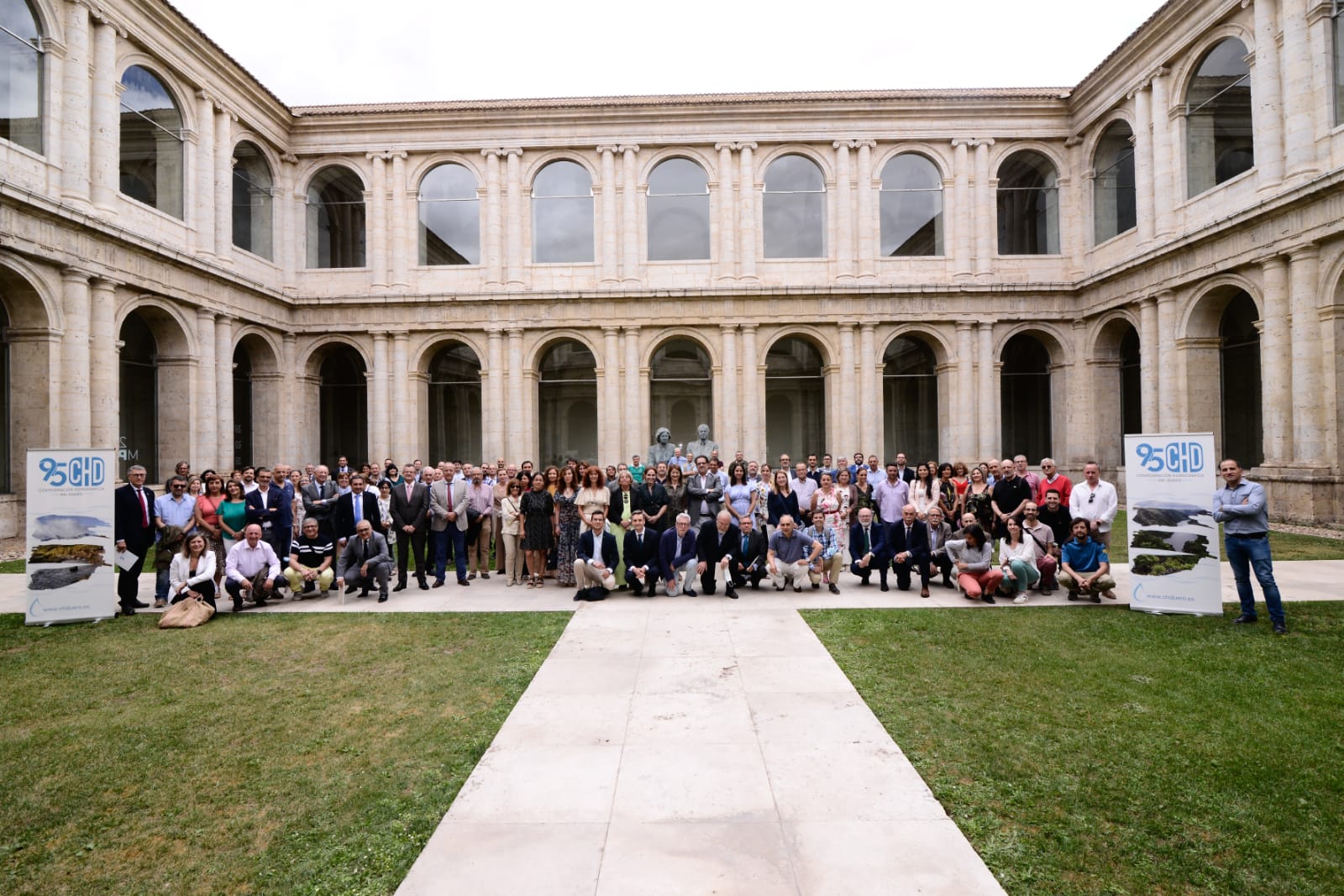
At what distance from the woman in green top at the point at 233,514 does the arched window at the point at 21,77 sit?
1128 centimetres

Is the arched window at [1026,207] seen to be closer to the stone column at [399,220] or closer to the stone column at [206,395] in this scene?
the stone column at [399,220]

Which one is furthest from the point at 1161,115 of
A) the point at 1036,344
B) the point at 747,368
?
the point at 747,368

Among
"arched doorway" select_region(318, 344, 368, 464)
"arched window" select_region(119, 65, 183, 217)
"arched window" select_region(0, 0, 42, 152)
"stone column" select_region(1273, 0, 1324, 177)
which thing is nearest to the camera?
"arched window" select_region(0, 0, 42, 152)

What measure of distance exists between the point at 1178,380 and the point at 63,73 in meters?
28.3

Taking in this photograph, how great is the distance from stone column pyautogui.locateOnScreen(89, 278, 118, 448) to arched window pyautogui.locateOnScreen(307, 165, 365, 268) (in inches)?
323

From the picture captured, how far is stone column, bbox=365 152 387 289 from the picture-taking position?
23.0 metres

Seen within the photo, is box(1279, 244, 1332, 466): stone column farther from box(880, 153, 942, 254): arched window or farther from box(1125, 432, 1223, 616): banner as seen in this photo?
box(1125, 432, 1223, 616): banner

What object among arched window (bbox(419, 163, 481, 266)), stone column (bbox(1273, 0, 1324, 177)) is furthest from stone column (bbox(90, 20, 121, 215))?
stone column (bbox(1273, 0, 1324, 177))

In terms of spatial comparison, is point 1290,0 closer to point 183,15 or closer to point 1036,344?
point 1036,344

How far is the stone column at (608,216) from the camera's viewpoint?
22859mm

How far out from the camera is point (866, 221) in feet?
74.4

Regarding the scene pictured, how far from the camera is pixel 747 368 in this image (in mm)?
22812

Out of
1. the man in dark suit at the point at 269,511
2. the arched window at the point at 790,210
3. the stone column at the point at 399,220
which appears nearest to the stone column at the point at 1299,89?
the arched window at the point at 790,210

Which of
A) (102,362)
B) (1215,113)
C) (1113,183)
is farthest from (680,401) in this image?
(102,362)
